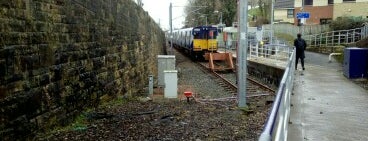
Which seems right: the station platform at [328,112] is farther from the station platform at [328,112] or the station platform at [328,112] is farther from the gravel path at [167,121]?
the gravel path at [167,121]

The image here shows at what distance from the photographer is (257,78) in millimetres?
23594

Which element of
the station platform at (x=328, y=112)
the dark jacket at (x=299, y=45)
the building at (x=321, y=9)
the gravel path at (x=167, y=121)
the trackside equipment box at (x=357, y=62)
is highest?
the building at (x=321, y=9)

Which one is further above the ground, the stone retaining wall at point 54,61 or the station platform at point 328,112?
the stone retaining wall at point 54,61

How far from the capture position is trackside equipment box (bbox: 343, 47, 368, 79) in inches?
595

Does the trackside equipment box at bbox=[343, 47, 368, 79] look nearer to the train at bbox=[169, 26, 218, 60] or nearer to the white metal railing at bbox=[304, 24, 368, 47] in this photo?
the white metal railing at bbox=[304, 24, 368, 47]

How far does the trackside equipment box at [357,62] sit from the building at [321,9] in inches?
1145

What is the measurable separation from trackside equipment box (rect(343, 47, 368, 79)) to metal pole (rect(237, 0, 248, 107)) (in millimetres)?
A: 3892

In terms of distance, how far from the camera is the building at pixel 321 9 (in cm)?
5041

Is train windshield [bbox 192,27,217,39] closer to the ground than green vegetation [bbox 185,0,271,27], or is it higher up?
closer to the ground

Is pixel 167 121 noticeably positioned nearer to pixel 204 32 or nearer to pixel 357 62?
pixel 357 62

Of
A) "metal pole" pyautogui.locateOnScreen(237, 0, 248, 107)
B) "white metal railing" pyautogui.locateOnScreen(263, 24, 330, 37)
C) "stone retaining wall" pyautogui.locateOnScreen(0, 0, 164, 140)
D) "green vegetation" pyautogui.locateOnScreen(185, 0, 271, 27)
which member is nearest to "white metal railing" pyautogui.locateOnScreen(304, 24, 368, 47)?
"white metal railing" pyautogui.locateOnScreen(263, 24, 330, 37)

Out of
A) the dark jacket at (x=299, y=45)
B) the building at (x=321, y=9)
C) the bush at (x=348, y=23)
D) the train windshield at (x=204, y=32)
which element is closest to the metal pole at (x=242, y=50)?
the dark jacket at (x=299, y=45)

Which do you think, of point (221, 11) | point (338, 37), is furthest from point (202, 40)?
point (221, 11)

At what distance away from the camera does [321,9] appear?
56.1 metres
